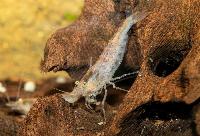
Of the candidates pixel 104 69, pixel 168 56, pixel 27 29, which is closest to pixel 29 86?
pixel 27 29

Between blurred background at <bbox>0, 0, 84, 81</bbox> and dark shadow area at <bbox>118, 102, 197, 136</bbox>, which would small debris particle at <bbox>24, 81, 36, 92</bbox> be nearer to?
blurred background at <bbox>0, 0, 84, 81</bbox>

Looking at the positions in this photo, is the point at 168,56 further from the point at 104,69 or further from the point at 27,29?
the point at 27,29

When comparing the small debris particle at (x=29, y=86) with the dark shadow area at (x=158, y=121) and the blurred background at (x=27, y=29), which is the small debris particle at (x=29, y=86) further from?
the dark shadow area at (x=158, y=121)

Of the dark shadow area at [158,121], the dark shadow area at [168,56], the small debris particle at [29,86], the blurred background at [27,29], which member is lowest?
the dark shadow area at [158,121]

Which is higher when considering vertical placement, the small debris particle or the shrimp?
the small debris particle

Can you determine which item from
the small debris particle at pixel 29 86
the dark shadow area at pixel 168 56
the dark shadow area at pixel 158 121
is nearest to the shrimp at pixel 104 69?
the dark shadow area at pixel 168 56

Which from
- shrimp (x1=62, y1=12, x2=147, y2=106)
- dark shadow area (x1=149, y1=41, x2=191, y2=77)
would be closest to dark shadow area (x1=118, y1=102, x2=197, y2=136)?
dark shadow area (x1=149, y1=41, x2=191, y2=77)
